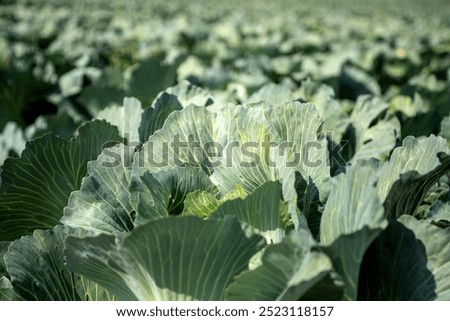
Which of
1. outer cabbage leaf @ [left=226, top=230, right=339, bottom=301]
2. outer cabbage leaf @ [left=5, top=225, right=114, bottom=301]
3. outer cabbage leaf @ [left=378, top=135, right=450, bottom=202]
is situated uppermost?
outer cabbage leaf @ [left=378, top=135, right=450, bottom=202]

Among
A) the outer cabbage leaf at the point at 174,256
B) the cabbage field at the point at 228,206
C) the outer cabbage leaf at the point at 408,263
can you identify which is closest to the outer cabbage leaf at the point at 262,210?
the cabbage field at the point at 228,206

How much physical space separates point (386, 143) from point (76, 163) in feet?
3.95

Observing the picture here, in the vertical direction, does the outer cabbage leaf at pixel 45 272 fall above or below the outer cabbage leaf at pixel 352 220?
below

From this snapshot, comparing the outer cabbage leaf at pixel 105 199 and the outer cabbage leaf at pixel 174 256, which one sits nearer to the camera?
the outer cabbage leaf at pixel 174 256

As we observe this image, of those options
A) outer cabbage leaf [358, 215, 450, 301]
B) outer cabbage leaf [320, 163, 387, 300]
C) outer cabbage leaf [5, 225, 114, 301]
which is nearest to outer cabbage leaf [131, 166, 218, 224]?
outer cabbage leaf [5, 225, 114, 301]

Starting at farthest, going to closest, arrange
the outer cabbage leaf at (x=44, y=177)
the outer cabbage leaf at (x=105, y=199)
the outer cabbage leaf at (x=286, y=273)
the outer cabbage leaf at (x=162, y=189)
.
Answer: the outer cabbage leaf at (x=44, y=177) < the outer cabbage leaf at (x=105, y=199) < the outer cabbage leaf at (x=162, y=189) < the outer cabbage leaf at (x=286, y=273)

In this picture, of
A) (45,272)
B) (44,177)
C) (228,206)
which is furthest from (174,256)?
(44,177)

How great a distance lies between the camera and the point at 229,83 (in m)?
3.38

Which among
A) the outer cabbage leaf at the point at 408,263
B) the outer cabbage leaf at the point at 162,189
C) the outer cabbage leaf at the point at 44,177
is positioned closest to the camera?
the outer cabbage leaf at the point at 408,263

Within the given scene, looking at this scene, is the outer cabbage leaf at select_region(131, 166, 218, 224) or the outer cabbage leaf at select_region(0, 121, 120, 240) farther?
the outer cabbage leaf at select_region(0, 121, 120, 240)

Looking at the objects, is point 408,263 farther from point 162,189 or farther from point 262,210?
point 162,189

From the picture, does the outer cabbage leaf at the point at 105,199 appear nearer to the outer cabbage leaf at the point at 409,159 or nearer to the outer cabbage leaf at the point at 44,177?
the outer cabbage leaf at the point at 44,177

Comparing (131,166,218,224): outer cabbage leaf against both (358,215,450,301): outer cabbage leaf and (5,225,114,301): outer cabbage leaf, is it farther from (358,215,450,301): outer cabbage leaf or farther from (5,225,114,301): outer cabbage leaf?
(358,215,450,301): outer cabbage leaf

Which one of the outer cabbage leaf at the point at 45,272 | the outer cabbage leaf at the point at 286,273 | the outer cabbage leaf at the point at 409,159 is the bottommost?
the outer cabbage leaf at the point at 45,272
